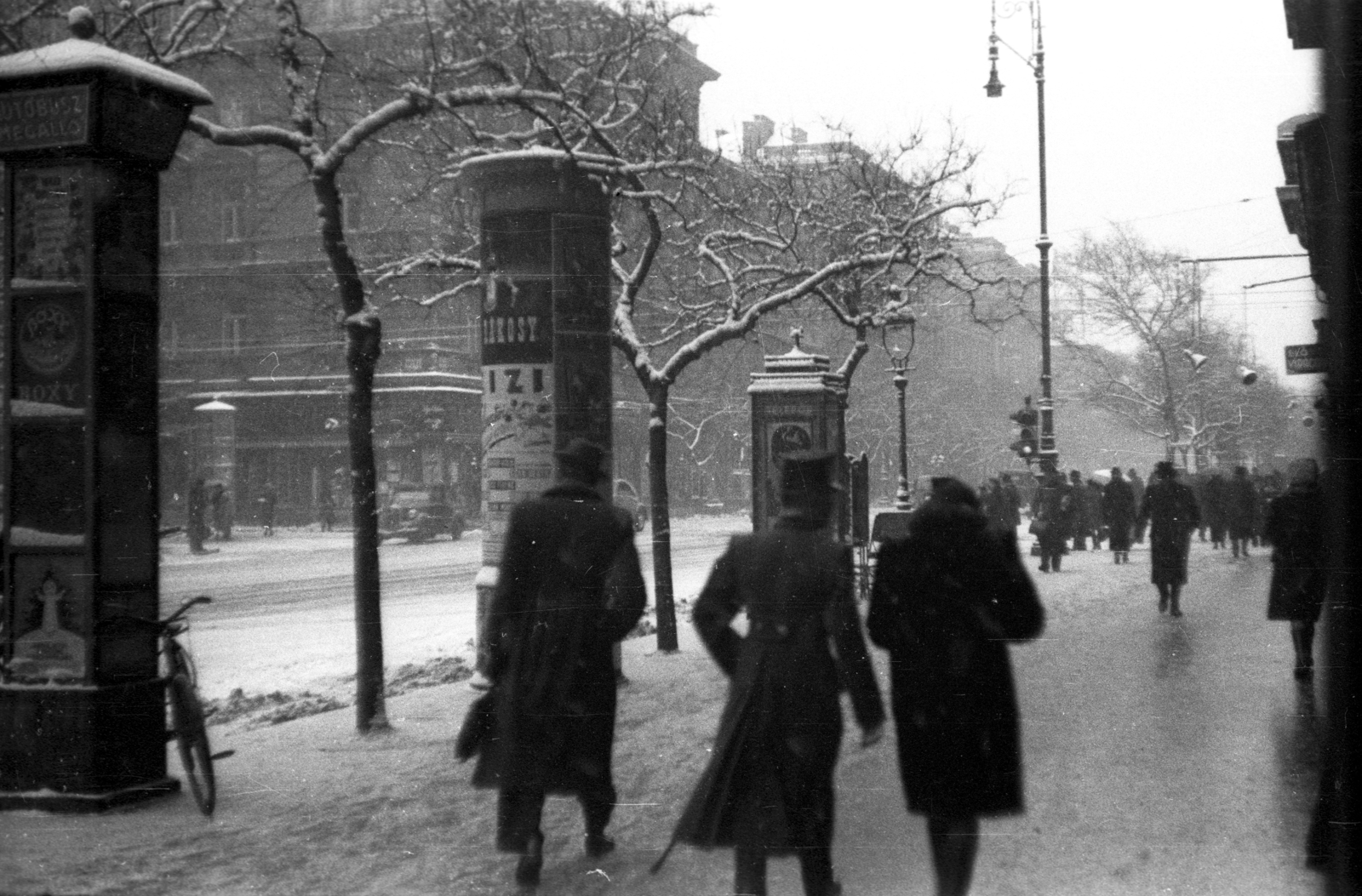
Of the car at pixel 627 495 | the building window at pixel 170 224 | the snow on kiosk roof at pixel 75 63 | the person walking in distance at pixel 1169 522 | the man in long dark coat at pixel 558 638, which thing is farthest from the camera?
the car at pixel 627 495

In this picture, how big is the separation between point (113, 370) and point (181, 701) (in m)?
1.53

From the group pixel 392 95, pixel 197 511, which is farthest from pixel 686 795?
pixel 197 511

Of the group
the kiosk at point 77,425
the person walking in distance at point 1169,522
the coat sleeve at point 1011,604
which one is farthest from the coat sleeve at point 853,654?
the person walking in distance at point 1169,522

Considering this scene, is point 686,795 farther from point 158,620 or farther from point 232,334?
point 232,334

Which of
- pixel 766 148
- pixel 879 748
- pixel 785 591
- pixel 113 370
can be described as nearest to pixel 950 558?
pixel 785 591

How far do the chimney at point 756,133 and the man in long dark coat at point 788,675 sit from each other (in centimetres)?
844

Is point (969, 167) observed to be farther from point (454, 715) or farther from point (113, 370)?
point (113, 370)

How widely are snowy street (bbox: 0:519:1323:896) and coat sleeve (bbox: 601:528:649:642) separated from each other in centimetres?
93

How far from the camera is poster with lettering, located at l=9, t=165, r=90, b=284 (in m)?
5.59

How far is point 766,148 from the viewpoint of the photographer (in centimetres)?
1212

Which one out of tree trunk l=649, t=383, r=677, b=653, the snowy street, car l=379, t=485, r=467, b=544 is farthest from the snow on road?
the snowy street

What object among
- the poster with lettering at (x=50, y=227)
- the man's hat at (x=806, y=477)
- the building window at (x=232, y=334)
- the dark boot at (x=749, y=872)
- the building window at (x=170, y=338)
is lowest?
the dark boot at (x=749, y=872)

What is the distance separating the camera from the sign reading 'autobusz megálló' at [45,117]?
17.9 feet

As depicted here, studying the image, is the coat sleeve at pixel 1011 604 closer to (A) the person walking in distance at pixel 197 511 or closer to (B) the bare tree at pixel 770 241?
(B) the bare tree at pixel 770 241
